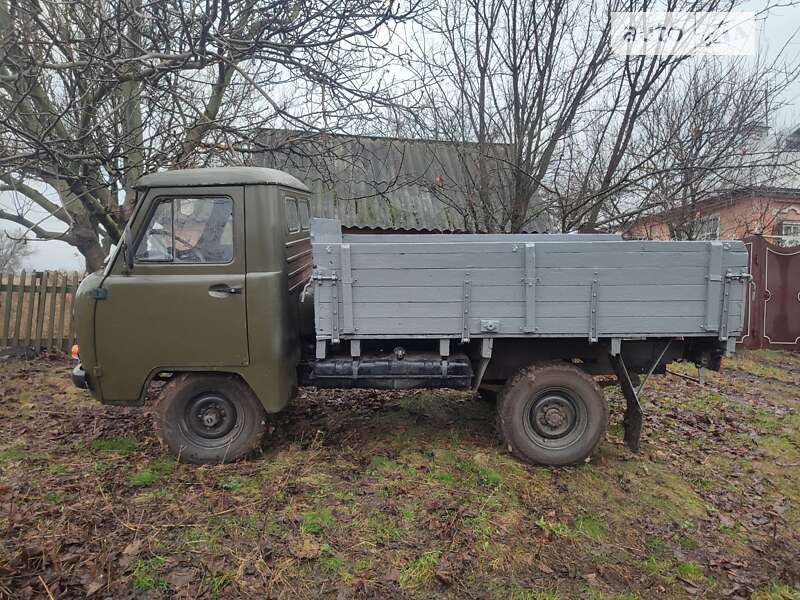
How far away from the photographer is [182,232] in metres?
4.02

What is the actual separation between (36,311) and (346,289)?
7680 millimetres

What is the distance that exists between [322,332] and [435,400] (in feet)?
7.77

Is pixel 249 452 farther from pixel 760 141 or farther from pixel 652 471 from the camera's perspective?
pixel 760 141

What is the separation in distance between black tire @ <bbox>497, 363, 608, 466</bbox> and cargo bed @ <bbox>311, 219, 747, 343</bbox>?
444 millimetres

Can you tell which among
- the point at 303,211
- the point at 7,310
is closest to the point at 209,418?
the point at 303,211

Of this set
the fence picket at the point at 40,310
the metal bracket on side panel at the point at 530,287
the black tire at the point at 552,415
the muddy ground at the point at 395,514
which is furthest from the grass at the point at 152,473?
the fence picket at the point at 40,310

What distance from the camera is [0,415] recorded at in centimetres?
549

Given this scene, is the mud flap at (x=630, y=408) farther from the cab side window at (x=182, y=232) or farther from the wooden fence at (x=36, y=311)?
the wooden fence at (x=36, y=311)

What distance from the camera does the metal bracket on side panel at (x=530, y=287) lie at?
12.6 ft

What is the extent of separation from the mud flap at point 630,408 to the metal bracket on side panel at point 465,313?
51.5 inches

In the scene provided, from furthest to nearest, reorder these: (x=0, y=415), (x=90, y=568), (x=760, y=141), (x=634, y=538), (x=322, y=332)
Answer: (x=760, y=141), (x=0, y=415), (x=322, y=332), (x=634, y=538), (x=90, y=568)

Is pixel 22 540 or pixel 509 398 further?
pixel 509 398

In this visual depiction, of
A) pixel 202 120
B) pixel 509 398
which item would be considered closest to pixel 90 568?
pixel 509 398

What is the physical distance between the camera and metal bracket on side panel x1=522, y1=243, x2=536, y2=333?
3.83 meters
